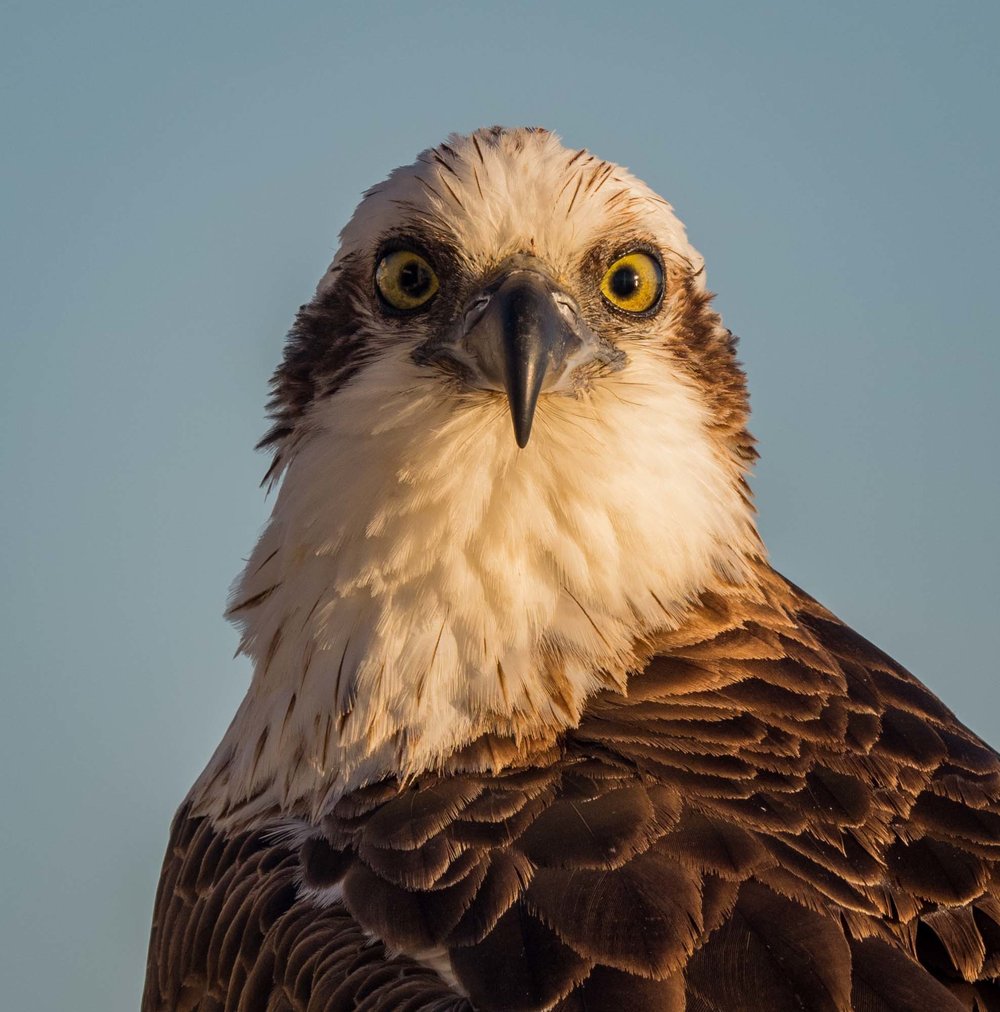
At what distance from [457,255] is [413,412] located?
2.02 ft

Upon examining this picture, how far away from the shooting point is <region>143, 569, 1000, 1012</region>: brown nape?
4602 millimetres

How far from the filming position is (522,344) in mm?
5594

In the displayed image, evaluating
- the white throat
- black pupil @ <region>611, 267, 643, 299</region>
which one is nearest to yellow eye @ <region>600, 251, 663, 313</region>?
black pupil @ <region>611, 267, 643, 299</region>

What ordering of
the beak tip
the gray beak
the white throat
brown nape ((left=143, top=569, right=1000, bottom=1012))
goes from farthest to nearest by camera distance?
the white throat < the gray beak < the beak tip < brown nape ((left=143, top=569, right=1000, bottom=1012))

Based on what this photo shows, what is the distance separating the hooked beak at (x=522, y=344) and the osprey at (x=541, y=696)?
0.01m

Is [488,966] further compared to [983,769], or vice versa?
[983,769]

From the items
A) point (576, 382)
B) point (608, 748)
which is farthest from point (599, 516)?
point (608, 748)

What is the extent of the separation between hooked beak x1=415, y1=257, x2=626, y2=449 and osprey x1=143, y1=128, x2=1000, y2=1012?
0.5 inches

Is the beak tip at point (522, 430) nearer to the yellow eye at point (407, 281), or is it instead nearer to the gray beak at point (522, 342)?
the gray beak at point (522, 342)

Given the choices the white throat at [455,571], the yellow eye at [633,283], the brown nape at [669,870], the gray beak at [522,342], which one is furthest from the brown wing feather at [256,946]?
the yellow eye at [633,283]

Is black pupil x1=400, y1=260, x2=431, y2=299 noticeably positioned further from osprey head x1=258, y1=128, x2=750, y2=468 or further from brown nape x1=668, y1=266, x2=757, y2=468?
brown nape x1=668, y1=266, x2=757, y2=468

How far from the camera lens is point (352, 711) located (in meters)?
5.82

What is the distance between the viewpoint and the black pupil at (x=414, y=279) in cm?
625

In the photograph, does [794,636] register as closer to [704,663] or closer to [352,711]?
[704,663]
